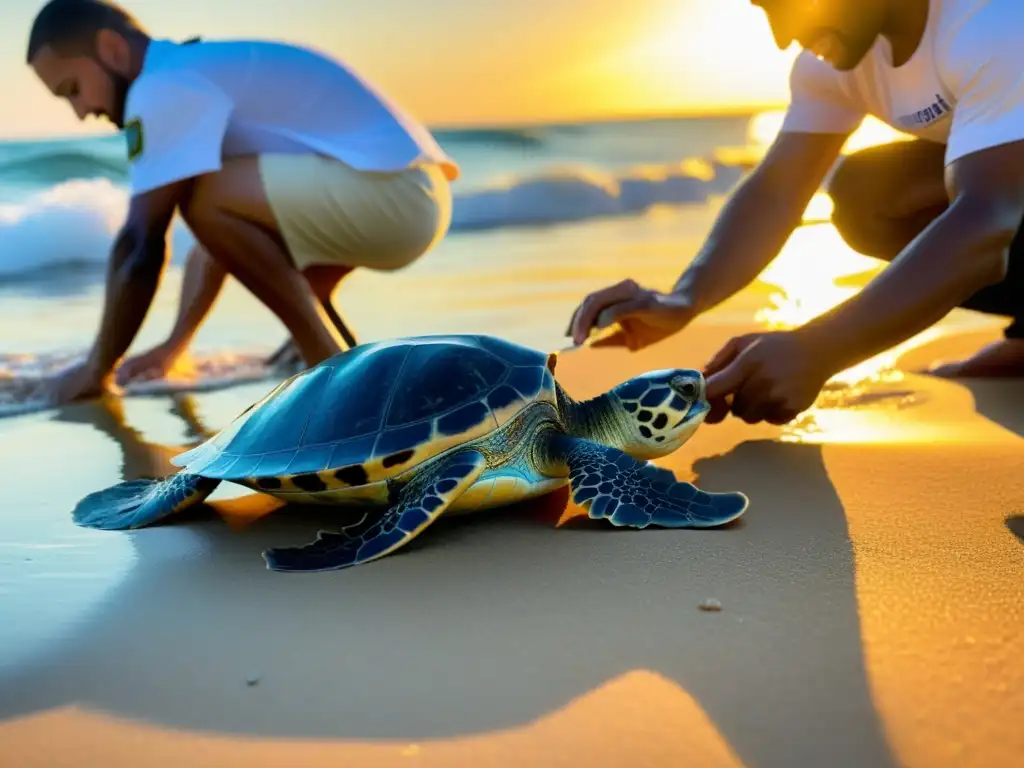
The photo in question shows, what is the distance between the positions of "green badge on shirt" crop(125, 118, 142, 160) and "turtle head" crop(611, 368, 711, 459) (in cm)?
191

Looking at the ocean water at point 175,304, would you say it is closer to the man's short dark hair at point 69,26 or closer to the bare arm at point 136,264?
the bare arm at point 136,264

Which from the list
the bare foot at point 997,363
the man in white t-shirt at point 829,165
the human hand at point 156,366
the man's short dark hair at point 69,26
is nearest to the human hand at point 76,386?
the human hand at point 156,366

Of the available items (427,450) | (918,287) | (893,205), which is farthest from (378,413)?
(893,205)

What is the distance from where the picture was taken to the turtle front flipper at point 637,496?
1694 mm

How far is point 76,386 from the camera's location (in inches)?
124

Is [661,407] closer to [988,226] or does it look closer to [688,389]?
[688,389]

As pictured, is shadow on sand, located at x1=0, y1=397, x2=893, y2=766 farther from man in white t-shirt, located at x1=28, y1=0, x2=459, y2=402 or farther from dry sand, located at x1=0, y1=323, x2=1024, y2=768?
man in white t-shirt, located at x1=28, y1=0, x2=459, y2=402

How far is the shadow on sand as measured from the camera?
3.70 feet

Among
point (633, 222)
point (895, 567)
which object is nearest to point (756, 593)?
point (895, 567)

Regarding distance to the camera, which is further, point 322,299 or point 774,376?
point 322,299

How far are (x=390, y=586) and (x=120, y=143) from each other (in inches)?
561

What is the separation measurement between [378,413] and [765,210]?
1.41 metres

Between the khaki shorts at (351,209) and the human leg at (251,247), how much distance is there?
78 millimetres

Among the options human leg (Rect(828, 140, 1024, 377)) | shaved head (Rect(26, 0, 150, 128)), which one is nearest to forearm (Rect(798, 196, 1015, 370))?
human leg (Rect(828, 140, 1024, 377))
